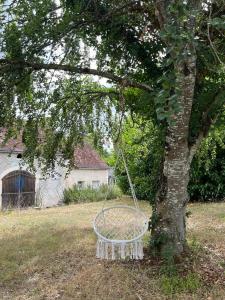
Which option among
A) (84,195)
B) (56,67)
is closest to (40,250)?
(56,67)

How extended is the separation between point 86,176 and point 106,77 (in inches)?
739

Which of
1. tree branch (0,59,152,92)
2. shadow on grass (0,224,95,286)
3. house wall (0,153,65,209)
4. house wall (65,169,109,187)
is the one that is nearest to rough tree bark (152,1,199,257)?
tree branch (0,59,152,92)

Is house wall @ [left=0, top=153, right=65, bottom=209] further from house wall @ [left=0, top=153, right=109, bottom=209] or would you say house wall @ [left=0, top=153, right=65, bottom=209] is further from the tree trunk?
the tree trunk

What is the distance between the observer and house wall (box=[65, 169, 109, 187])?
23.7 m

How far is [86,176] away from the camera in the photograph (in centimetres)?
2569

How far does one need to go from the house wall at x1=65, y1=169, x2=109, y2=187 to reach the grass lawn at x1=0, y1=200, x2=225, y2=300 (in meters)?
14.4

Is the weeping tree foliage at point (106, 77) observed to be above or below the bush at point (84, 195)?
above

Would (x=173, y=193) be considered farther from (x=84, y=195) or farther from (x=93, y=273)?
(x=84, y=195)

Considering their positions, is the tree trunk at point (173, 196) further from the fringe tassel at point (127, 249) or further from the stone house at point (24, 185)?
the stone house at point (24, 185)

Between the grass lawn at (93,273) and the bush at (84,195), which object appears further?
the bush at (84,195)

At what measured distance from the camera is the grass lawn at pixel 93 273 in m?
5.77

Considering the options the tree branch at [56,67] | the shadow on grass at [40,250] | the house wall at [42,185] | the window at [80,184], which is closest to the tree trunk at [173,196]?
the tree branch at [56,67]

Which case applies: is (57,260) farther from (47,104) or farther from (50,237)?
(47,104)

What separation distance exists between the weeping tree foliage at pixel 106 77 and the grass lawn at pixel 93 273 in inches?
18.5
